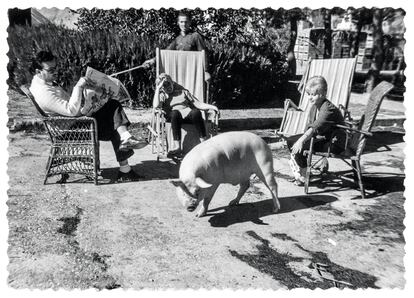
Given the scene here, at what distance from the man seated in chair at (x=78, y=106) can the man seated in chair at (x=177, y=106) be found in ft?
2.36

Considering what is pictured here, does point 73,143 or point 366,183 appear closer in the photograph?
point 73,143

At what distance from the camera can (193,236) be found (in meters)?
3.90

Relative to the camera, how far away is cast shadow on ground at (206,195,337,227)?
4312mm

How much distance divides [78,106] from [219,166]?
2.02 metres

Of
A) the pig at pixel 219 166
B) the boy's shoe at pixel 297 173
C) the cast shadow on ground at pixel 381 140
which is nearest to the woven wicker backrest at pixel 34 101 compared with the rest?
the pig at pixel 219 166

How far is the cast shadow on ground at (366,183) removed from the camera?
5340mm

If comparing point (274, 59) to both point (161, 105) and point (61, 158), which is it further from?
point (61, 158)

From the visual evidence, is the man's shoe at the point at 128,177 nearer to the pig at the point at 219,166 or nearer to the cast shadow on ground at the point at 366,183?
the pig at the point at 219,166

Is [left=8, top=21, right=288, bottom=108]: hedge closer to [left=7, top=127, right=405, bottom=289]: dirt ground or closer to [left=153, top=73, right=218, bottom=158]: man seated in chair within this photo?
[left=153, top=73, right=218, bottom=158]: man seated in chair

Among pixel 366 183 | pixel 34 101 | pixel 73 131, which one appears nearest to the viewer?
pixel 34 101

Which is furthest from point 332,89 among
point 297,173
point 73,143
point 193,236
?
point 73,143

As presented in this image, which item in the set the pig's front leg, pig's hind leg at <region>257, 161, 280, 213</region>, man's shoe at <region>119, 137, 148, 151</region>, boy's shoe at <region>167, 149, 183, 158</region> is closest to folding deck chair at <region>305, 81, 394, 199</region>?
pig's hind leg at <region>257, 161, 280, 213</region>

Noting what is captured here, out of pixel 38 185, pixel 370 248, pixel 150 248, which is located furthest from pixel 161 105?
pixel 370 248

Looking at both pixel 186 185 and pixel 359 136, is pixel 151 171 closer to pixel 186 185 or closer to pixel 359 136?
pixel 186 185
